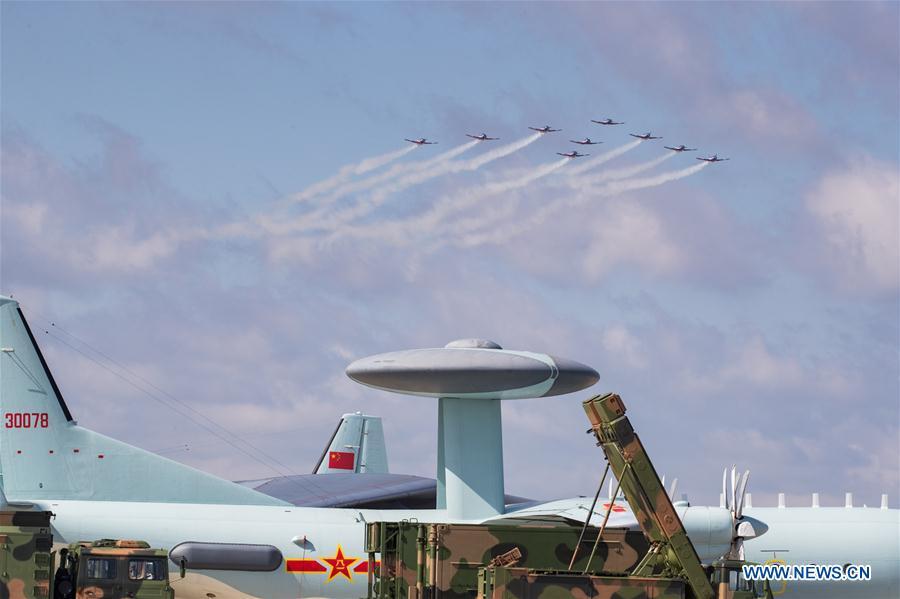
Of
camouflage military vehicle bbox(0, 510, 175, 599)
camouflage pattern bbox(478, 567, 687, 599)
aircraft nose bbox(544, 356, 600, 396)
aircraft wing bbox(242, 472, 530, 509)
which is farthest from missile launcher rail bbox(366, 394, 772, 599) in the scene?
aircraft wing bbox(242, 472, 530, 509)

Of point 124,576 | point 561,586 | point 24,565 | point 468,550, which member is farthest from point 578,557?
point 24,565

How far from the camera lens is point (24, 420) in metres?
43.2

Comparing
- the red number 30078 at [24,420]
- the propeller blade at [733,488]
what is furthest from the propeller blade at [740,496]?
the red number 30078 at [24,420]

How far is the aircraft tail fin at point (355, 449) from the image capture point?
2940 inches

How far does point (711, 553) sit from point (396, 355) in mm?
12242

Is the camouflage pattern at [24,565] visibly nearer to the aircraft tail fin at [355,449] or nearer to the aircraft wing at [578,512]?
the aircraft wing at [578,512]

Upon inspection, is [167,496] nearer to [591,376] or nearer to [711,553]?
[591,376]

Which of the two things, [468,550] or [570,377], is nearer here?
[468,550]

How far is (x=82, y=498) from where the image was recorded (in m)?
43.3

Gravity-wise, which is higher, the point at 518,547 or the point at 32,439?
the point at 32,439

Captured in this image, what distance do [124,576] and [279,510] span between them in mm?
12234

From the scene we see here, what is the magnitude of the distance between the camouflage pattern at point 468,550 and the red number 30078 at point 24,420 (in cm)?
1718

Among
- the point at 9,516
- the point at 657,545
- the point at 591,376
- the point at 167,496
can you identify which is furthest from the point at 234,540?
the point at 657,545

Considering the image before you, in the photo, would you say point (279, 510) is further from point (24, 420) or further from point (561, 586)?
point (561, 586)
